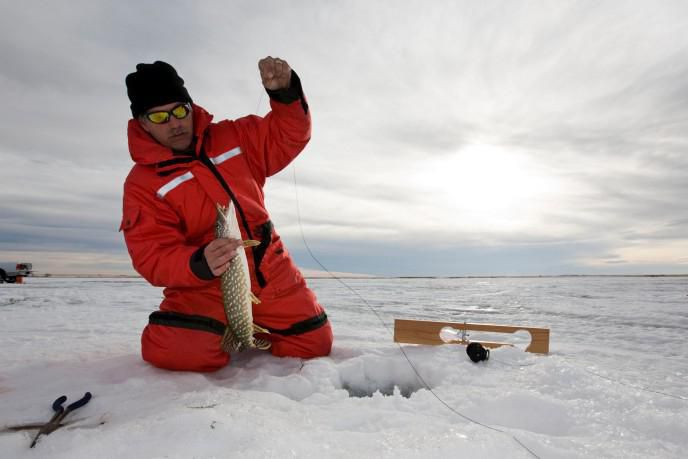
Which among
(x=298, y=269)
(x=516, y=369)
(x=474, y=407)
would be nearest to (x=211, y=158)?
(x=298, y=269)

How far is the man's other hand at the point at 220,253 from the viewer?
226 centimetres

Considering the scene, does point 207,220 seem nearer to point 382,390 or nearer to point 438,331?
point 382,390

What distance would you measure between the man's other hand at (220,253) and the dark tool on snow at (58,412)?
34.2 inches

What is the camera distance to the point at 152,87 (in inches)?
103

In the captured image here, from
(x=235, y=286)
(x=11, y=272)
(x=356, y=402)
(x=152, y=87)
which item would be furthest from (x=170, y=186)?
(x=11, y=272)

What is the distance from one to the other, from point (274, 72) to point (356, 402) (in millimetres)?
2032

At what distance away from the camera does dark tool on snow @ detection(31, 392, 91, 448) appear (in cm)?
160

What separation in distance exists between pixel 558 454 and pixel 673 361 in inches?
94.7

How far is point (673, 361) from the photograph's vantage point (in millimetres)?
3037

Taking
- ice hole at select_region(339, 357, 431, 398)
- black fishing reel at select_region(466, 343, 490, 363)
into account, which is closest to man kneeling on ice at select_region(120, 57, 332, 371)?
ice hole at select_region(339, 357, 431, 398)

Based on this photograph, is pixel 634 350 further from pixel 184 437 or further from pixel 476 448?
pixel 184 437

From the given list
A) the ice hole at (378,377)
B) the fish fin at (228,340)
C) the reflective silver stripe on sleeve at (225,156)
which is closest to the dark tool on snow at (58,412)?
the fish fin at (228,340)

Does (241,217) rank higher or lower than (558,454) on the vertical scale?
higher

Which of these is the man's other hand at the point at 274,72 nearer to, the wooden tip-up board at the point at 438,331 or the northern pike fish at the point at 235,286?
the northern pike fish at the point at 235,286
